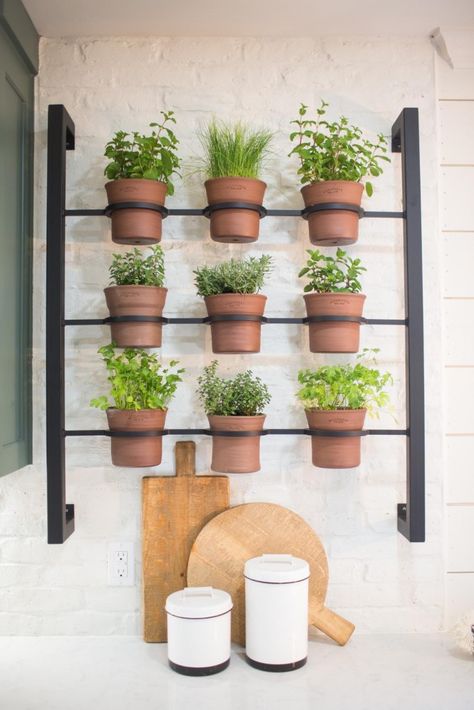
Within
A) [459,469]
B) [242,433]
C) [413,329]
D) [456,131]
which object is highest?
[456,131]

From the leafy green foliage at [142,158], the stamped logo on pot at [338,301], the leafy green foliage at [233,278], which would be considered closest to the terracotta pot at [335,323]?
the stamped logo on pot at [338,301]

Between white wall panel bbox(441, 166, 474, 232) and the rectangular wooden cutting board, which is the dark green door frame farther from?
white wall panel bbox(441, 166, 474, 232)

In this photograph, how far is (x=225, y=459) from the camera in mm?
1568

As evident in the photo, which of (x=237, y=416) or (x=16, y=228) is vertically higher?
(x=16, y=228)

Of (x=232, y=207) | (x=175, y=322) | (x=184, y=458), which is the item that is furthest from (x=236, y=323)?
(x=184, y=458)

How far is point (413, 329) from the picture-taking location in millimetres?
1625

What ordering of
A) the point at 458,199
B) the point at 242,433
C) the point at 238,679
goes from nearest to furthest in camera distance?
1. the point at 238,679
2. the point at 242,433
3. the point at 458,199

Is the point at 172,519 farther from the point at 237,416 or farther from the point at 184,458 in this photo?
the point at 237,416

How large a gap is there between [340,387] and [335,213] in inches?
16.2

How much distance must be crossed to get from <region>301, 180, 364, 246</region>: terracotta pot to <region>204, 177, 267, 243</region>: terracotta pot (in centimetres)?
13

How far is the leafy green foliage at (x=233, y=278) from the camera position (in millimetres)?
1575

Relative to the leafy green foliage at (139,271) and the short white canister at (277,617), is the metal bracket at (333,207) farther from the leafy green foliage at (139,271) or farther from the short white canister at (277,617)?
the short white canister at (277,617)

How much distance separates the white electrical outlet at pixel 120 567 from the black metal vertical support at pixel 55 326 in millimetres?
150

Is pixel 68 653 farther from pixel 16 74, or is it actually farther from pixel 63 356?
pixel 16 74
